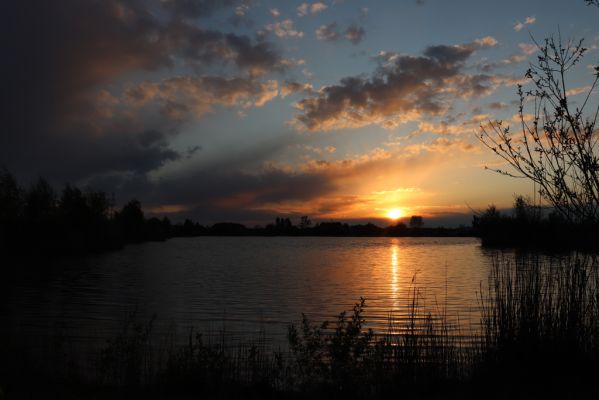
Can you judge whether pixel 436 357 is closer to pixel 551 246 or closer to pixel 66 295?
pixel 551 246

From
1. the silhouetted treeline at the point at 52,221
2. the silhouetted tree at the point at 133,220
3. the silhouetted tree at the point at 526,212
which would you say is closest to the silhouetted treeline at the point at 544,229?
the silhouetted tree at the point at 526,212

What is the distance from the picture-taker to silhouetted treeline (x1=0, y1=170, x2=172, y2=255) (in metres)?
65.9

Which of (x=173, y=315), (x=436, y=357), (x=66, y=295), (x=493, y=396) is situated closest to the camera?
(x=493, y=396)

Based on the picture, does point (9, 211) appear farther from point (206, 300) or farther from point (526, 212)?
point (526, 212)

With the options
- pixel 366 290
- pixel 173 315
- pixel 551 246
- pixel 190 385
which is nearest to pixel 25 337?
pixel 173 315

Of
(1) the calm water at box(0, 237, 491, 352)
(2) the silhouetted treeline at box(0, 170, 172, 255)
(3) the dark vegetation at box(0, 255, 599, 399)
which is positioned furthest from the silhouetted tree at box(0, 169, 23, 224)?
(3) the dark vegetation at box(0, 255, 599, 399)

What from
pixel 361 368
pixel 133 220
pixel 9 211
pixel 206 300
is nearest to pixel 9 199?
pixel 9 211

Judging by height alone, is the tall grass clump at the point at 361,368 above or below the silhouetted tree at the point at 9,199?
below

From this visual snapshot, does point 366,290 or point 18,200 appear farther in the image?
point 18,200

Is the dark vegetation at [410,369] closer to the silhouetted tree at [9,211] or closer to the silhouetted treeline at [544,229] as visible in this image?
the silhouetted treeline at [544,229]

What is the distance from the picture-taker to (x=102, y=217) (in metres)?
102

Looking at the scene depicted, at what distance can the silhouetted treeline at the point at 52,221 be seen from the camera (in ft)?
216

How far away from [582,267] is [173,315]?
60.1ft

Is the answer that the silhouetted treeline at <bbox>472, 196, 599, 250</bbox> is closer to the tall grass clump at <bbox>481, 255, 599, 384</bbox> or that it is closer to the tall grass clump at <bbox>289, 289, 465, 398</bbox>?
the tall grass clump at <bbox>481, 255, 599, 384</bbox>
